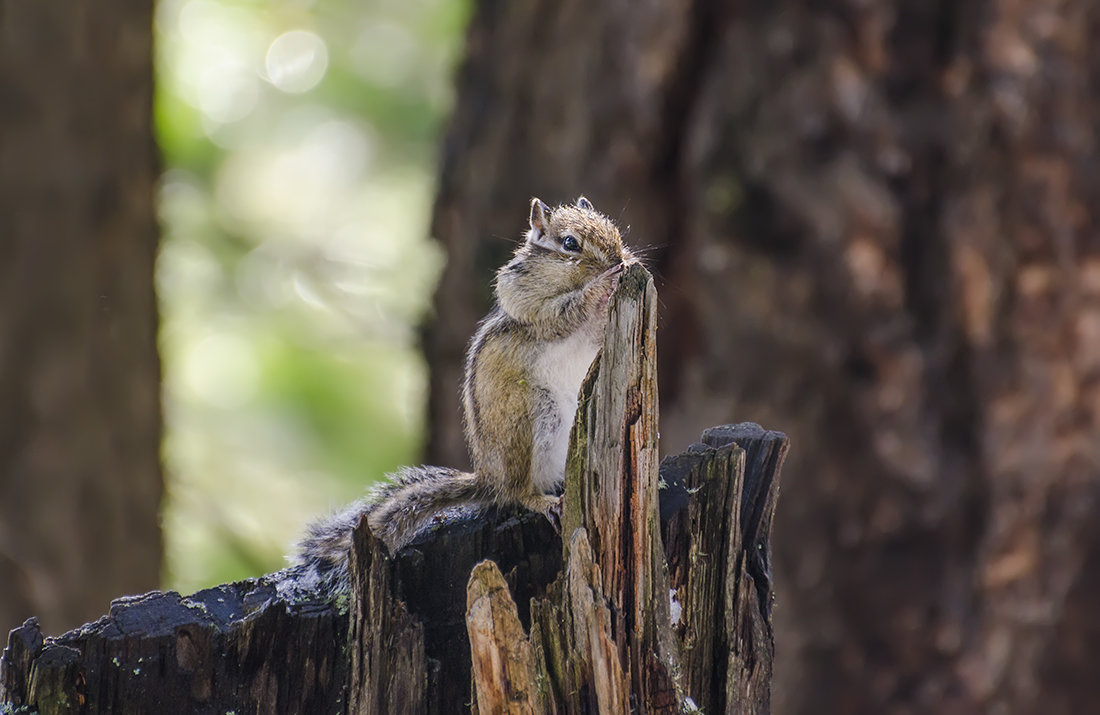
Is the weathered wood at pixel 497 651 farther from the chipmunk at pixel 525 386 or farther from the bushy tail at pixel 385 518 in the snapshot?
the chipmunk at pixel 525 386

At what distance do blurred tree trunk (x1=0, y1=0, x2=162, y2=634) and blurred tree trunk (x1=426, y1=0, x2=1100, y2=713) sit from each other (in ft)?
5.18

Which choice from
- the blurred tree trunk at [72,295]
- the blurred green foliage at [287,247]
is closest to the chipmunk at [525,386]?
the blurred tree trunk at [72,295]

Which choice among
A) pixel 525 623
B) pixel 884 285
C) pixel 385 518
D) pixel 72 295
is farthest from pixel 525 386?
pixel 72 295

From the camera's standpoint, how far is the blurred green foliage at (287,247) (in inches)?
253

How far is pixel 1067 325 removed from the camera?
4402 mm

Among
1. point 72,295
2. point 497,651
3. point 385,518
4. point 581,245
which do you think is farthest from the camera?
point 72,295

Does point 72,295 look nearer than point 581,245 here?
No

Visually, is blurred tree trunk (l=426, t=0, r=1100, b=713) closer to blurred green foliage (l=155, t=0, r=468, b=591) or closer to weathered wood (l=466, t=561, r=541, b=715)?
blurred green foliage (l=155, t=0, r=468, b=591)

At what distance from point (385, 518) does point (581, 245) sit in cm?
90

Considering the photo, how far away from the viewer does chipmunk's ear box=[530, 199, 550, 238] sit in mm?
3371

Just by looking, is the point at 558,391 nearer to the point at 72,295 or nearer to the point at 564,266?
the point at 564,266

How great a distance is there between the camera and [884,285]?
4266mm

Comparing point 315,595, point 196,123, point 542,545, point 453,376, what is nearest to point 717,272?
point 453,376

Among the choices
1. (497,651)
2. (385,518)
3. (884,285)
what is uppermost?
(884,285)
